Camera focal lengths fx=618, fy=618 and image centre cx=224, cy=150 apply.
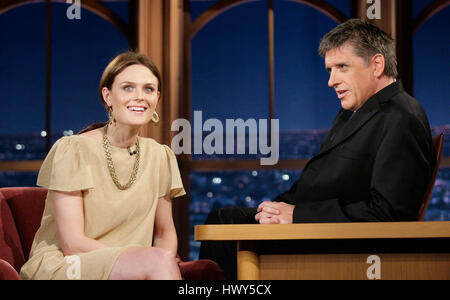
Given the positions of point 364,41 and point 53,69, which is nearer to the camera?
point 364,41

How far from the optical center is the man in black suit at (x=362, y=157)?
190 centimetres

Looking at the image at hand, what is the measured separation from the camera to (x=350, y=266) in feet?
5.41

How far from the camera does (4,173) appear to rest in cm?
391

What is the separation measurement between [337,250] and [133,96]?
109cm

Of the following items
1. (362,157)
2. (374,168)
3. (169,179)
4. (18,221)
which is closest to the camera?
(374,168)

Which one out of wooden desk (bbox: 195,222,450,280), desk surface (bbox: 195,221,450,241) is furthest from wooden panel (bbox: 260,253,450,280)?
desk surface (bbox: 195,221,450,241)

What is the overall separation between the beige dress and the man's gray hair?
859 mm

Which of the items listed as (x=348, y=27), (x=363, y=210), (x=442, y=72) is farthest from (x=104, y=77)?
(x=442, y=72)

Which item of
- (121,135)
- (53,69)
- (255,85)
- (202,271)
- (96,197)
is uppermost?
(53,69)

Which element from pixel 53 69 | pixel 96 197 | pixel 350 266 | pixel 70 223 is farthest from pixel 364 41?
pixel 53 69

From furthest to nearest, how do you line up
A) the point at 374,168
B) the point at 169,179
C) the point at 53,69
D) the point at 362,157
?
the point at 53,69 < the point at 169,179 < the point at 362,157 < the point at 374,168

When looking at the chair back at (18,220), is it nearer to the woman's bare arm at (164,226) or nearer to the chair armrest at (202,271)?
the woman's bare arm at (164,226)

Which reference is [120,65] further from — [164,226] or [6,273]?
[6,273]

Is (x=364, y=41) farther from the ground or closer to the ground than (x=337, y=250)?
farther from the ground
